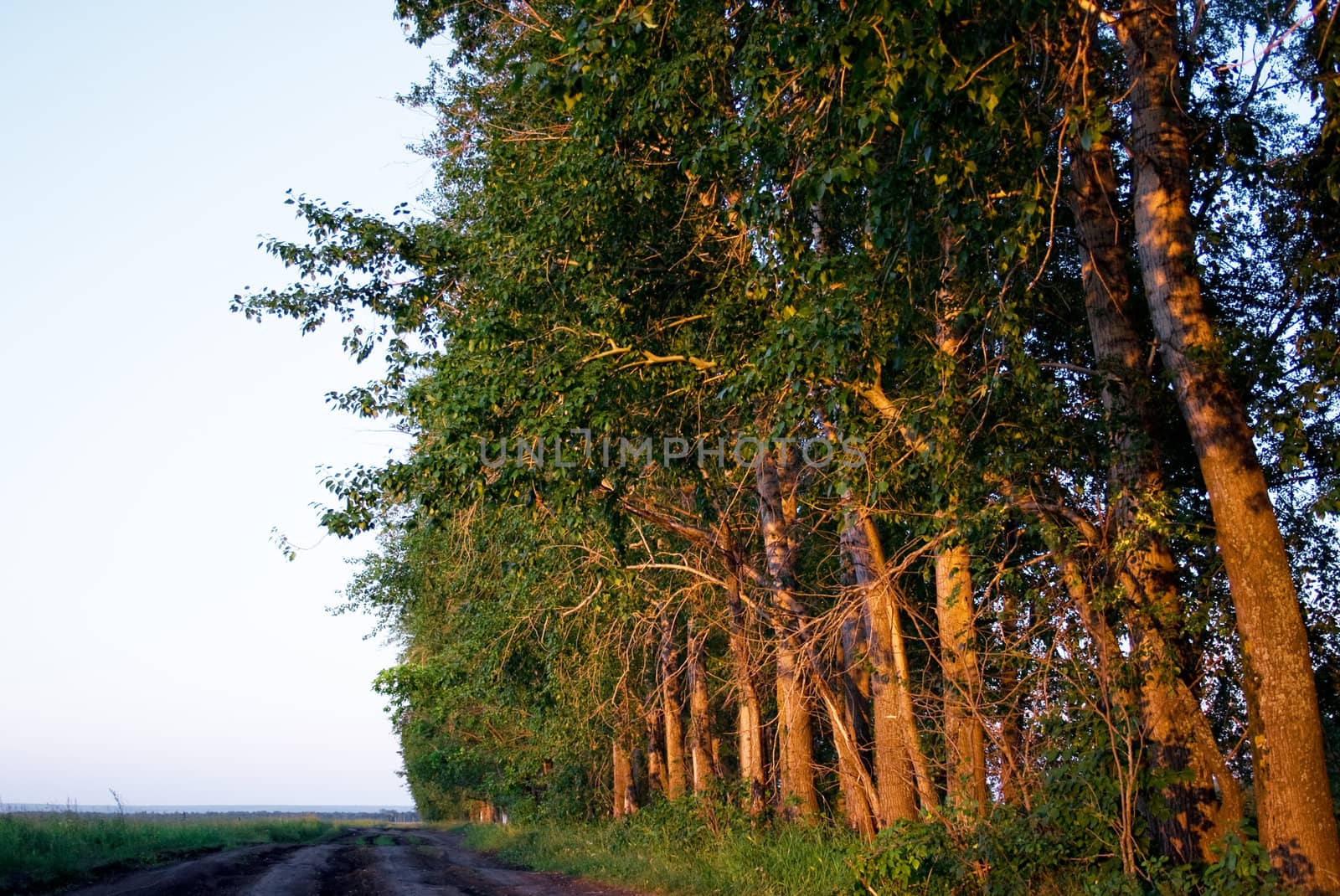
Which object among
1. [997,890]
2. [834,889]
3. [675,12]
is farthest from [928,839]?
[675,12]

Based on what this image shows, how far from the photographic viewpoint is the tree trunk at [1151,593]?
8164mm

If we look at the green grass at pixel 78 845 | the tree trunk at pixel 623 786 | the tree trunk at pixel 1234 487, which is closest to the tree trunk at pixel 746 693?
the tree trunk at pixel 1234 487

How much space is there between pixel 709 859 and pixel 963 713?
5.91 m

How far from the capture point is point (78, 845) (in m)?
19.1

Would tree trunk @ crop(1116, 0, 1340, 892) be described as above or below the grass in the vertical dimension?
above

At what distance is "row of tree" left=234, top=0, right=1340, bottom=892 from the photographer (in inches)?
299

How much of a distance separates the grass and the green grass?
8336mm

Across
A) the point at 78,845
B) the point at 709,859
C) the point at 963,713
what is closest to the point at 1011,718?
the point at 963,713

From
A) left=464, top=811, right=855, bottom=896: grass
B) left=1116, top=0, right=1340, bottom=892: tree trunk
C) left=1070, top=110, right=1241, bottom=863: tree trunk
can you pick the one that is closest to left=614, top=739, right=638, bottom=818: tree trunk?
left=464, top=811, right=855, bottom=896: grass

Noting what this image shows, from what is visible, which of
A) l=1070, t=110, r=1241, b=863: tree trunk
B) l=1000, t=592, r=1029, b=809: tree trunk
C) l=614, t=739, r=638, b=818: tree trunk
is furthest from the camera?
l=614, t=739, r=638, b=818: tree trunk

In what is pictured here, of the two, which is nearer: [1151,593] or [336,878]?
[1151,593]

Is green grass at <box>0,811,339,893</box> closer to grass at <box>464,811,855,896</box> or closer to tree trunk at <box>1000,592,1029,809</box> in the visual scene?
grass at <box>464,811,855,896</box>

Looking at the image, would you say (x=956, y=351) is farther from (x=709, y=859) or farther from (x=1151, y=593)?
(x=709, y=859)

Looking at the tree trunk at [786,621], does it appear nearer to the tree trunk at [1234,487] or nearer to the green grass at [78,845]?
the tree trunk at [1234,487]
